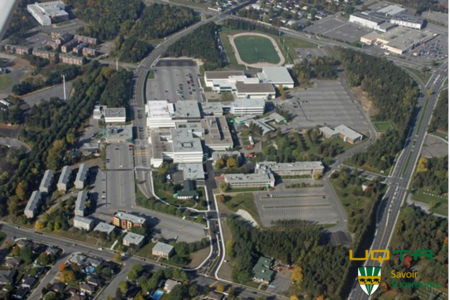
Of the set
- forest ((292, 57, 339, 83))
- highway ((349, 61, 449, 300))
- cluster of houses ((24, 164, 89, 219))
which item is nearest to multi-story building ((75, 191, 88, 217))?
cluster of houses ((24, 164, 89, 219))

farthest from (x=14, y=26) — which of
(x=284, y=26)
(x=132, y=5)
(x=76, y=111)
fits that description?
(x=284, y=26)

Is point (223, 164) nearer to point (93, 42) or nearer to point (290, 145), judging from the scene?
point (290, 145)

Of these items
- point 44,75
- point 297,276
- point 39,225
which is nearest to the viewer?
point 297,276

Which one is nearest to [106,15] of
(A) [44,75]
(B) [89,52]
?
(B) [89,52]

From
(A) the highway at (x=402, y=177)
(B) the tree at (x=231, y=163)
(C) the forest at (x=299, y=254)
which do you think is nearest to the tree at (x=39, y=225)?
(C) the forest at (x=299, y=254)

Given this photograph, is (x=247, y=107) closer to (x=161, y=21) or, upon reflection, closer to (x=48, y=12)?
(x=161, y=21)

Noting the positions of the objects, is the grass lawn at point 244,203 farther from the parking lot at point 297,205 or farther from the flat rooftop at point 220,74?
the flat rooftop at point 220,74

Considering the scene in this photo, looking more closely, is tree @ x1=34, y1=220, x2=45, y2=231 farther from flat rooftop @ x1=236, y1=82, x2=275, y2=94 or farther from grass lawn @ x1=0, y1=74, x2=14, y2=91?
flat rooftop @ x1=236, y1=82, x2=275, y2=94

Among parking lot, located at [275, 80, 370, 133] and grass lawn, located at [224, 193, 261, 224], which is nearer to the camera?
grass lawn, located at [224, 193, 261, 224]
